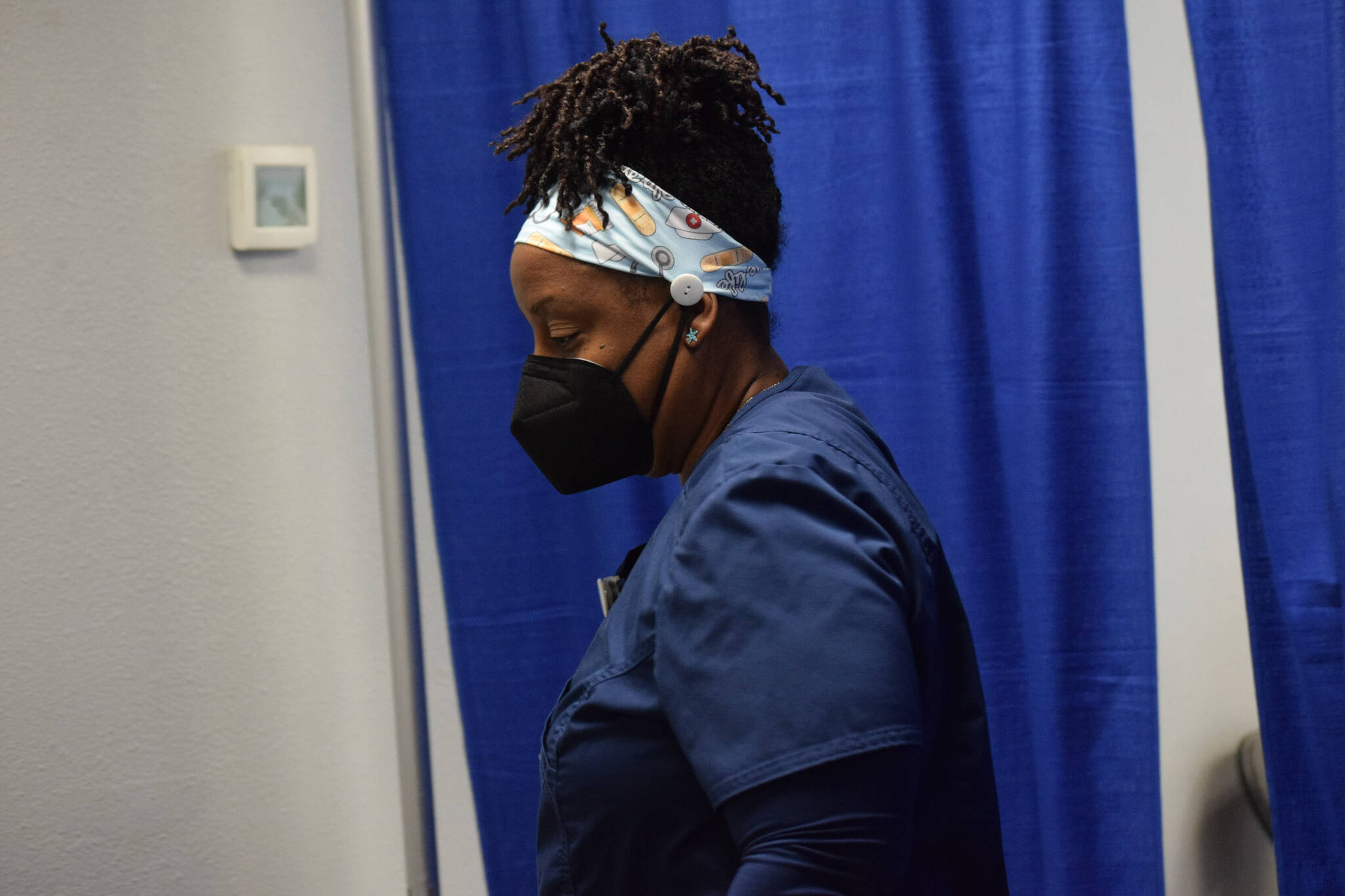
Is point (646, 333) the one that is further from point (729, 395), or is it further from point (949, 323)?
point (949, 323)

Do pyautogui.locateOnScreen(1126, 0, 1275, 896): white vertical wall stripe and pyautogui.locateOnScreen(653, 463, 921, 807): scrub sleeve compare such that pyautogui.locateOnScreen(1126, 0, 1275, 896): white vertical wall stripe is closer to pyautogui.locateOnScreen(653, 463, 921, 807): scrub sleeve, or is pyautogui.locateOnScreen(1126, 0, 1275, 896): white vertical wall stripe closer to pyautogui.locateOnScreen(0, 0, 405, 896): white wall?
pyautogui.locateOnScreen(653, 463, 921, 807): scrub sleeve

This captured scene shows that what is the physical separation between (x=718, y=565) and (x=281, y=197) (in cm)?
102

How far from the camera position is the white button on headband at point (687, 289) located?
33.4 inches

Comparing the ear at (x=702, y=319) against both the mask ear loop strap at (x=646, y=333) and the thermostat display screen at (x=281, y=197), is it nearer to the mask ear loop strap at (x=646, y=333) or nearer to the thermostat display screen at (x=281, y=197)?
the mask ear loop strap at (x=646, y=333)

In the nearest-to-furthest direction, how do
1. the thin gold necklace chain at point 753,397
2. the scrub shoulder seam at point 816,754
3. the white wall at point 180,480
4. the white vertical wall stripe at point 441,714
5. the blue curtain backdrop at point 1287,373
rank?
the scrub shoulder seam at point 816,754 → the thin gold necklace chain at point 753,397 → the blue curtain backdrop at point 1287,373 → the white wall at point 180,480 → the white vertical wall stripe at point 441,714

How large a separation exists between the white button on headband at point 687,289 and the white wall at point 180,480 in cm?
76

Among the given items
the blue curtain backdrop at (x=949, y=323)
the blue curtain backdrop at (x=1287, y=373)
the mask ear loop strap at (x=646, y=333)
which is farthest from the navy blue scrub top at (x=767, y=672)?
the blue curtain backdrop at (x=1287, y=373)

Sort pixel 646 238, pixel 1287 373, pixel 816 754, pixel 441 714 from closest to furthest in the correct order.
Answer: pixel 816 754 → pixel 646 238 → pixel 1287 373 → pixel 441 714

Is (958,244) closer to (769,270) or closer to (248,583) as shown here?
(769,270)

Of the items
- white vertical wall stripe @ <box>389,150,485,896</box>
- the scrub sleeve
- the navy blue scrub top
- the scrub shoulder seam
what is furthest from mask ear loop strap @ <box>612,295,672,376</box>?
white vertical wall stripe @ <box>389,150,485,896</box>

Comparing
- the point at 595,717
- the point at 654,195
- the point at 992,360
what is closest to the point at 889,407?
the point at 992,360

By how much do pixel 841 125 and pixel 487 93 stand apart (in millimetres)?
445

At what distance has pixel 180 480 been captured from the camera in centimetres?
141

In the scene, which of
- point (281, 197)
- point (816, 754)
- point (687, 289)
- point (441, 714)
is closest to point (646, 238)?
point (687, 289)
